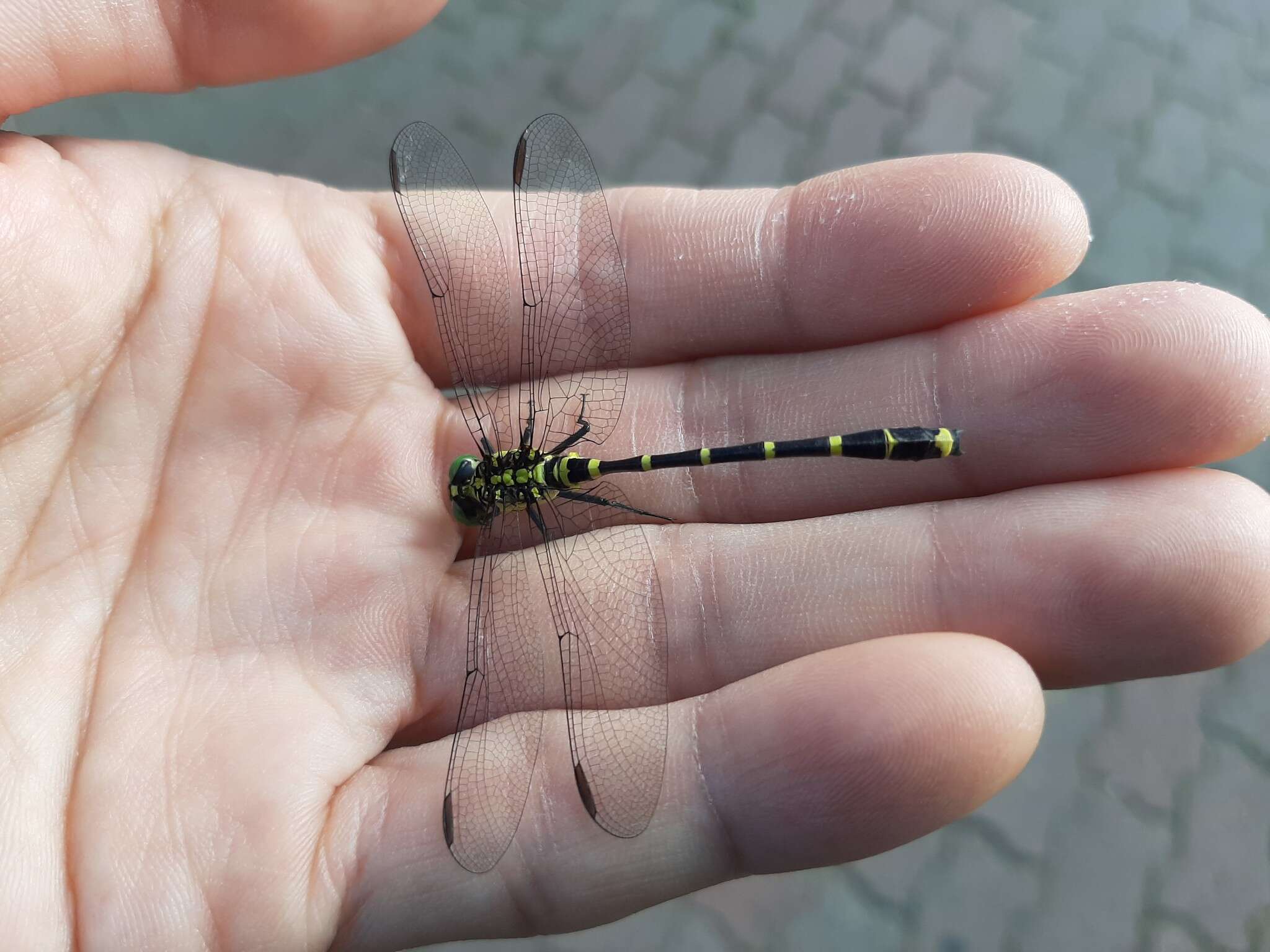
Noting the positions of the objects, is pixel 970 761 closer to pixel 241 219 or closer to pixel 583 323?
pixel 583 323

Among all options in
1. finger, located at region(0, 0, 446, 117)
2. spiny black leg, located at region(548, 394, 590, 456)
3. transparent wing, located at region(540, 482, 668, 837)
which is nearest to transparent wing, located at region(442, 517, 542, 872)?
transparent wing, located at region(540, 482, 668, 837)

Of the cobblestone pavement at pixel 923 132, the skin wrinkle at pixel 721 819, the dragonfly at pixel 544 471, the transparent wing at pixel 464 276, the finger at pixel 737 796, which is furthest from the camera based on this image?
the cobblestone pavement at pixel 923 132

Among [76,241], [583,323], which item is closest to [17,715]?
[76,241]

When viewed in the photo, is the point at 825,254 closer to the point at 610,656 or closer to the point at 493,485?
the point at 493,485

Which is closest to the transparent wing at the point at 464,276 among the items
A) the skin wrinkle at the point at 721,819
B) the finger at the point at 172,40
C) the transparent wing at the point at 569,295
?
the transparent wing at the point at 569,295

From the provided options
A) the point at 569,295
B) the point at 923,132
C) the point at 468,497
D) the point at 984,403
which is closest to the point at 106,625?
the point at 468,497

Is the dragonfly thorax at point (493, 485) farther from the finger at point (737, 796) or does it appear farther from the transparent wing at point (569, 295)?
the finger at point (737, 796)

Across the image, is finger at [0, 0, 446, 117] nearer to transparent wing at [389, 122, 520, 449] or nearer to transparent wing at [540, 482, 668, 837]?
transparent wing at [389, 122, 520, 449]
